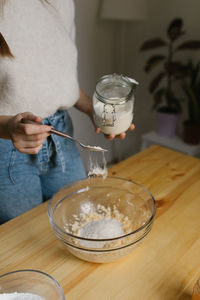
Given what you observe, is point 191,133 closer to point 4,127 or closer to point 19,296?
point 4,127

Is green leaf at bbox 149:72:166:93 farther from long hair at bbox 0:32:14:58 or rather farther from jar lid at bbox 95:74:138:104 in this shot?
long hair at bbox 0:32:14:58

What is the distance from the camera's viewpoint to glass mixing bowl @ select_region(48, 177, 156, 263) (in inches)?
26.6

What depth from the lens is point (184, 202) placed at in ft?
3.01

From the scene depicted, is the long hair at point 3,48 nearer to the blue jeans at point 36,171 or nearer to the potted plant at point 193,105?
the blue jeans at point 36,171

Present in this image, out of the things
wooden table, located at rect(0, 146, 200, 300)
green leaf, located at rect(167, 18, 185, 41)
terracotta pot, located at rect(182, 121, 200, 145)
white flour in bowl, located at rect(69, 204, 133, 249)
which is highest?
green leaf, located at rect(167, 18, 185, 41)

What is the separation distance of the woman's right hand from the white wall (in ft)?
4.96

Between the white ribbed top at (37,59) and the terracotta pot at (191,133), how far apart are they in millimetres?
1129

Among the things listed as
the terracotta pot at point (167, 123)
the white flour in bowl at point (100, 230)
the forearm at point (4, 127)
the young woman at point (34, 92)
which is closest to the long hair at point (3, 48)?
the young woman at point (34, 92)

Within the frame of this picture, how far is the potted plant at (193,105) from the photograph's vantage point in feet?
6.14

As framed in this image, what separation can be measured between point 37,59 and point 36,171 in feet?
1.18

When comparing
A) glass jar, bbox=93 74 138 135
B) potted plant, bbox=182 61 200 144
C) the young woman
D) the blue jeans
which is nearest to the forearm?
the young woman

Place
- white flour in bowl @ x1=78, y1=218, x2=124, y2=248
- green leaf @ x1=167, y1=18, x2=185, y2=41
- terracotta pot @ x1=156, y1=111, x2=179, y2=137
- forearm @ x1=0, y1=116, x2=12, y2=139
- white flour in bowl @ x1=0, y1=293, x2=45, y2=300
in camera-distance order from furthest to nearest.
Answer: terracotta pot @ x1=156, y1=111, x2=179, y2=137
green leaf @ x1=167, y1=18, x2=185, y2=41
forearm @ x1=0, y1=116, x2=12, y2=139
white flour in bowl @ x1=78, y1=218, x2=124, y2=248
white flour in bowl @ x1=0, y1=293, x2=45, y2=300

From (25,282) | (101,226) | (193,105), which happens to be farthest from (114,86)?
(193,105)

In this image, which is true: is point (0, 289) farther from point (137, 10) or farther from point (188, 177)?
point (137, 10)
